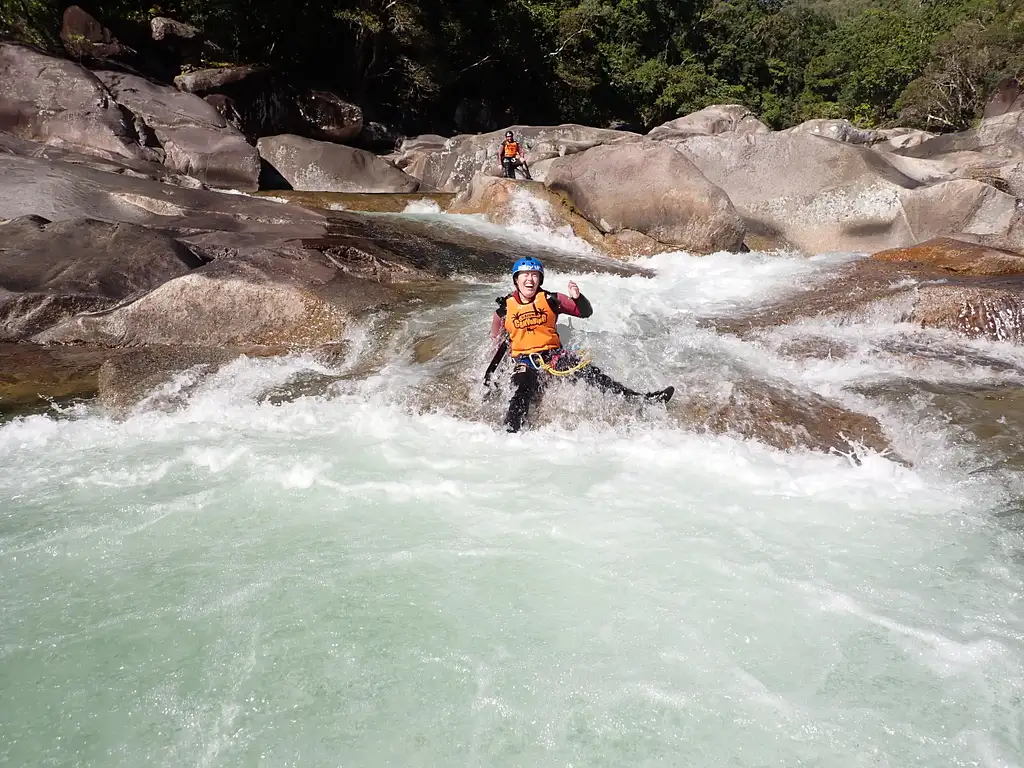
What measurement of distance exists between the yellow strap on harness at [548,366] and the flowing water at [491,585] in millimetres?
229

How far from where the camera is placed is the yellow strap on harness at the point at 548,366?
5.18 metres

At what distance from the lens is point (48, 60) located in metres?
14.6

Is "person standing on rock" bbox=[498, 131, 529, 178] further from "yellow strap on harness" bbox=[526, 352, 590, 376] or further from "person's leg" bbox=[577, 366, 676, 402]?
"person's leg" bbox=[577, 366, 676, 402]

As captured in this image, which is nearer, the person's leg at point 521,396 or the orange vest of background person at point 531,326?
the person's leg at point 521,396

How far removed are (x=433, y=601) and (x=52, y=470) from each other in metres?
2.87

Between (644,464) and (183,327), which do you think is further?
(183,327)

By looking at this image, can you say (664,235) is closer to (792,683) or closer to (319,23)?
(792,683)

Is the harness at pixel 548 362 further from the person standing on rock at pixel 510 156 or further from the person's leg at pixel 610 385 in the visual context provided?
the person standing on rock at pixel 510 156

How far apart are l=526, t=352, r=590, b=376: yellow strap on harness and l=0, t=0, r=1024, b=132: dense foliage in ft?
65.4

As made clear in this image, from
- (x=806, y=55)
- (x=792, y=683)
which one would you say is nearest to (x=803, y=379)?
(x=792, y=683)

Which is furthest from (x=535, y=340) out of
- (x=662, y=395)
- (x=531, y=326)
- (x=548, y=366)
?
(x=662, y=395)

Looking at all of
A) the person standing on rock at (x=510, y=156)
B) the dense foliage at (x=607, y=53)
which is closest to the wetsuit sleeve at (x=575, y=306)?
the person standing on rock at (x=510, y=156)

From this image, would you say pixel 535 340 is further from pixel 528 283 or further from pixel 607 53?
pixel 607 53

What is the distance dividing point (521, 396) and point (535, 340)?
511mm
